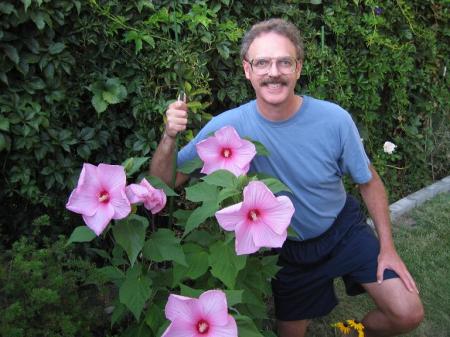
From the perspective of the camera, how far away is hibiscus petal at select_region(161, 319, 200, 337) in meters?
1.36

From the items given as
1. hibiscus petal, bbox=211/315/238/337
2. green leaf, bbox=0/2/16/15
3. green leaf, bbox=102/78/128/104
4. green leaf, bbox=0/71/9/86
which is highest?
green leaf, bbox=0/2/16/15

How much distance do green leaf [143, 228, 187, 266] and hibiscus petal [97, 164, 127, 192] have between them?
0.78 feet

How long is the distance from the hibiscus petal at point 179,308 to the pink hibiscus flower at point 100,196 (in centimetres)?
25

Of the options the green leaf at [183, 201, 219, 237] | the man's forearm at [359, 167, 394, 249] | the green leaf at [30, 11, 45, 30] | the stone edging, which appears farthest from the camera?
the stone edging

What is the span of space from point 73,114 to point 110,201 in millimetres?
1100

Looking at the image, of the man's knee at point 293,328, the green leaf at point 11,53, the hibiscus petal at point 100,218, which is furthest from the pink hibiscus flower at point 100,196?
the man's knee at point 293,328

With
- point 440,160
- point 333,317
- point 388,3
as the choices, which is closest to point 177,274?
point 333,317

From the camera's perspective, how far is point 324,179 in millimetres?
2145

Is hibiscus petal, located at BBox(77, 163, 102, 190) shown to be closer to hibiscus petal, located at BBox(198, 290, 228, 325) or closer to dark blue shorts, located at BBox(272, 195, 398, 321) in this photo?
hibiscus petal, located at BBox(198, 290, 228, 325)

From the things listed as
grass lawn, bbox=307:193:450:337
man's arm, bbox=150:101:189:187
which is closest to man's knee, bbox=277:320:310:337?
grass lawn, bbox=307:193:450:337

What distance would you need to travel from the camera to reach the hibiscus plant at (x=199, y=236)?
4.47 ft

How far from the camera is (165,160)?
1.88 meters

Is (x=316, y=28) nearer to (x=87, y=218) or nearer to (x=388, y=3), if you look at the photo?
(x=388, y=3)

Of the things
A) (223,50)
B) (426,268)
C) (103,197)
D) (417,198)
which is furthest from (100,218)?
(417,198)
